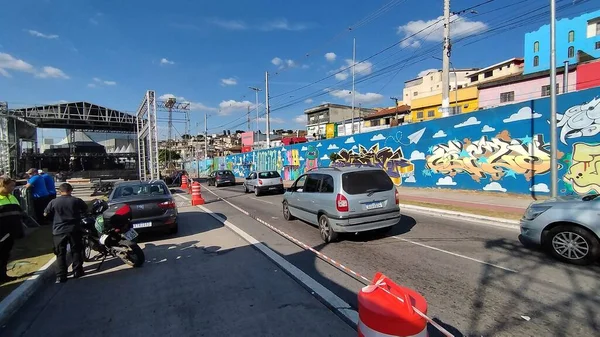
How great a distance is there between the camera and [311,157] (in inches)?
1141

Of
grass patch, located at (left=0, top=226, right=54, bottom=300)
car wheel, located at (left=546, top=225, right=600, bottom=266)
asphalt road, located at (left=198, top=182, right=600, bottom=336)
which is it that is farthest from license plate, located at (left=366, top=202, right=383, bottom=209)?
grass patch, located at (left=0, top=226, right=54, bottom=300)

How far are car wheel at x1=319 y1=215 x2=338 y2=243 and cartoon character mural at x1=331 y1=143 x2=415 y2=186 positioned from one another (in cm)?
981

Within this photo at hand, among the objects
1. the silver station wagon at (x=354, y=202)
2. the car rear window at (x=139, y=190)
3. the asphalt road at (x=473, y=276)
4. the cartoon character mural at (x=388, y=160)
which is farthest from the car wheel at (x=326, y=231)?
the cartoon character mural at (x=388, y=160)

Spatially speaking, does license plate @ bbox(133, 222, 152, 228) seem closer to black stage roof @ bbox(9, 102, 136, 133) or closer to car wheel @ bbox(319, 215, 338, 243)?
car wheel @ bbox(319, 215, 338, 243)

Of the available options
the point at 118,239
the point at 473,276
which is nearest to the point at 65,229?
the point at 118,239

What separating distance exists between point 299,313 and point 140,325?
6.16 ft

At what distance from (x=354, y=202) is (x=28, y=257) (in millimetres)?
6810

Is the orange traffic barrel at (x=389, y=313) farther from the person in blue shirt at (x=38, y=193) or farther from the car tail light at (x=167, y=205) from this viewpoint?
the person in blue shirt at (x=38, y=193)

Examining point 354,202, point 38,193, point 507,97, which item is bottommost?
point 354,202

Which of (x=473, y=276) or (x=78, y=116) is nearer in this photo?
(x=473, y=276)

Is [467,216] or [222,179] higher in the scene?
[222,179]

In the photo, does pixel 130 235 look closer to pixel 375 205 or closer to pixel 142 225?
pixel 142 225

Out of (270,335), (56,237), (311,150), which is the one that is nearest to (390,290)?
(270,335)

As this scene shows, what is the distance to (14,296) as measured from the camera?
448 centimetres
